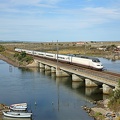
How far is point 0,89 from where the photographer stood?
58781 millimetres

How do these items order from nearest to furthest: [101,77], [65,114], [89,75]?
[65,114], [101,77], [89,75]

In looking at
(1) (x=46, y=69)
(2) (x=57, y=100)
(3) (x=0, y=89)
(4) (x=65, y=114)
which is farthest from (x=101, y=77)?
(1) (x=46, y=69)

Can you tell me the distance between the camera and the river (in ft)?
131

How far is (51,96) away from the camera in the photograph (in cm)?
5169

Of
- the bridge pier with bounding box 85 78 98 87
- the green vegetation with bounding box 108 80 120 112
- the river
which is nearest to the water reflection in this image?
the river

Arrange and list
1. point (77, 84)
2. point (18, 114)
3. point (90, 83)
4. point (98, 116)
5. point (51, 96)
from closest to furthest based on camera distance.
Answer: point (98, 116) < point (18, 114) < point (51, 96) < point (90, 83) < point (77, 84)

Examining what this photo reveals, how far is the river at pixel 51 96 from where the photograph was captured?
39.8 metres

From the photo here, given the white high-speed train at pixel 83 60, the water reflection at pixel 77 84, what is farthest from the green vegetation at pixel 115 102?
the white high-speed train at pixel 83 60

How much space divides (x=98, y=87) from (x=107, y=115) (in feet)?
75.5

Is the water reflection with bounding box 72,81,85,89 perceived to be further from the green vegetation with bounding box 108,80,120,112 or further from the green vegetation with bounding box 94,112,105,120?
the green vegetation with bounding box 94,112,105,120

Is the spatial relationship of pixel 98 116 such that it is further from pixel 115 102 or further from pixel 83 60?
pixel 83 60

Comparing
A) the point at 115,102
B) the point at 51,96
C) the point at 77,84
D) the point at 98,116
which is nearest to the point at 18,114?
the point at 98,116

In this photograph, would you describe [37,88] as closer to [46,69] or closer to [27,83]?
[27,83]

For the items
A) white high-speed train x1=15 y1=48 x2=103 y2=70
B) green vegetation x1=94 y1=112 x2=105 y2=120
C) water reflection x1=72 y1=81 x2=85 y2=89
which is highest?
white high-speed train x1=15 y1=48 x2=103 y2=70
